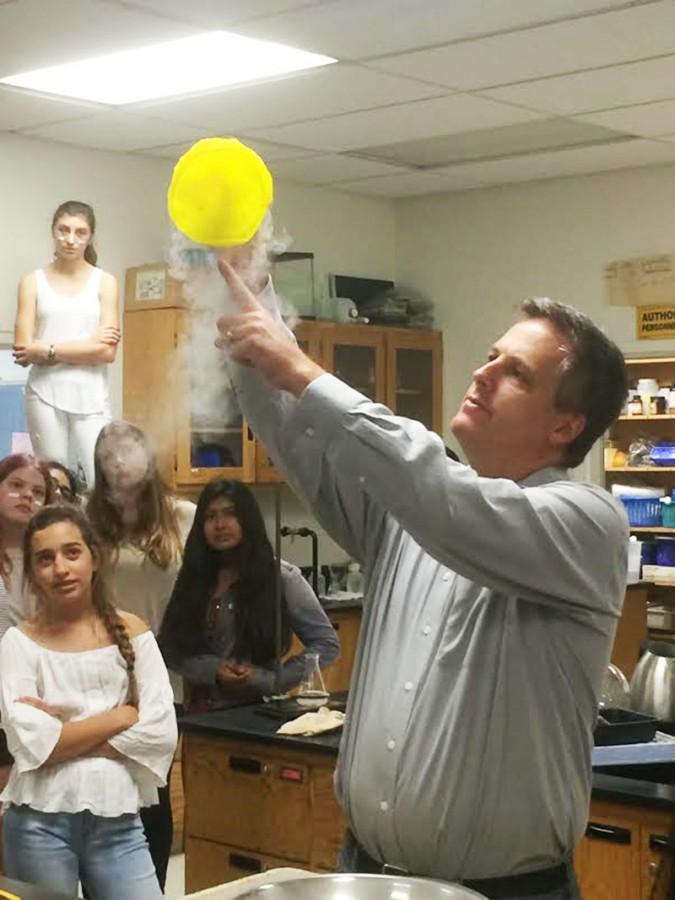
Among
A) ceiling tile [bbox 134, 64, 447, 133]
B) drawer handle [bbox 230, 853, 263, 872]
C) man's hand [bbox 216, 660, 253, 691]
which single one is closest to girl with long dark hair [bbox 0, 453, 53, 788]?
man's hand [bbox 216, 660, 253, 691]

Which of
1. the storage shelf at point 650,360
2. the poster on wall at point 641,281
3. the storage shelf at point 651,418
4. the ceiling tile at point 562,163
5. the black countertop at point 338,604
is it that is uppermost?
the ceiling tile at point 562,163

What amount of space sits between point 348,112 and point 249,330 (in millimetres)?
4068

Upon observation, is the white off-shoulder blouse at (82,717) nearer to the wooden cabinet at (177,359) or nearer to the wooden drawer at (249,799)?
the wooden drawer at (249,799)

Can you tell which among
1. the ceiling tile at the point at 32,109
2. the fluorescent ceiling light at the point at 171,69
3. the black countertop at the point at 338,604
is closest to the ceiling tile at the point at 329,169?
the ceiling tile at the point at 32,109

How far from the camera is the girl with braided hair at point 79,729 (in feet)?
10.3

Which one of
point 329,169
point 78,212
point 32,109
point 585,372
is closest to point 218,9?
point 78,212

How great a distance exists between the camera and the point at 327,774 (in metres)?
3.54

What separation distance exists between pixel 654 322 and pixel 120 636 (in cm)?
398

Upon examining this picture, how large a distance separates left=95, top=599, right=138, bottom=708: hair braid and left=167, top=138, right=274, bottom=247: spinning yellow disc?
75.9 inches

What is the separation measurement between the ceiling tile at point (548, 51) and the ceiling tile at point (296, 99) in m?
0.15

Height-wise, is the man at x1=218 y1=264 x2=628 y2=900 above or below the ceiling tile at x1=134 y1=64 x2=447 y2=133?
below

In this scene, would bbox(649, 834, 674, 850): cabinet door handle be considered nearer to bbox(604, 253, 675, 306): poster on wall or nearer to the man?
the man

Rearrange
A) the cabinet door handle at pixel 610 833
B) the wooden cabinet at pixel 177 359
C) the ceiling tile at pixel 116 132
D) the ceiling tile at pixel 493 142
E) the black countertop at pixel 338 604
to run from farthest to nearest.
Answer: the black countertop at pixel 338 604 → the wooden cabinet at pixel 177 359 → the ceiling tile at pixel 493 142 → the ceiling tile at pixel 116 132 → the cabinet door handle at pixel 610 833

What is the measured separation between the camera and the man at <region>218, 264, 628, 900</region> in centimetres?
170
